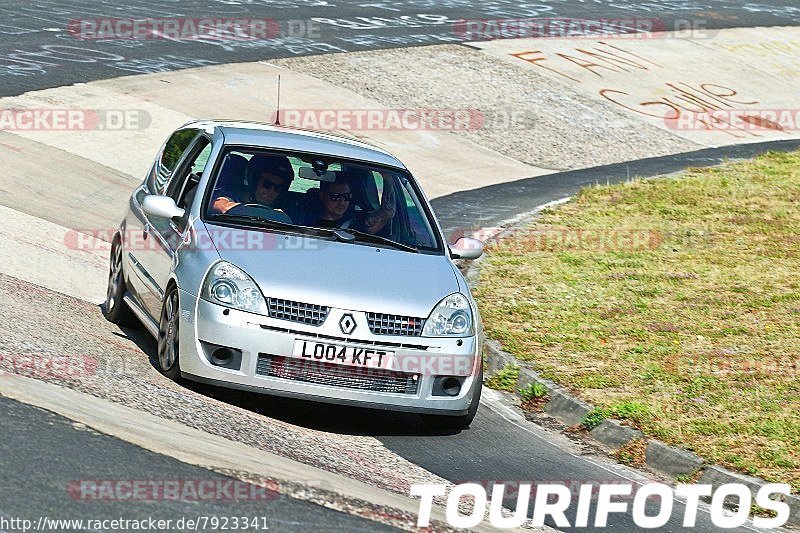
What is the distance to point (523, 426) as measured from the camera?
9406mm

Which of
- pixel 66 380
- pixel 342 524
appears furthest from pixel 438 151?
pixel 342 524

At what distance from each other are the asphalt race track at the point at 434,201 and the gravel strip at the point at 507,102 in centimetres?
68

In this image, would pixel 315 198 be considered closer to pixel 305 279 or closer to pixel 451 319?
pixel 305 279

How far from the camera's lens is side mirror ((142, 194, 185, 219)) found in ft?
29.9

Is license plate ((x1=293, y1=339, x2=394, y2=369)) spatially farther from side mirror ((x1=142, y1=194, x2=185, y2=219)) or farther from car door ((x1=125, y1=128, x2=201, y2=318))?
side mirror ((x1=142, y1=194, x2=185, y2=219))

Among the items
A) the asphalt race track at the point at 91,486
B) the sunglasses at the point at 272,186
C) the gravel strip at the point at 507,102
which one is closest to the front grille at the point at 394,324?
the sunglasses at the point at 272,186

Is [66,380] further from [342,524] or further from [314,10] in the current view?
[314,10]

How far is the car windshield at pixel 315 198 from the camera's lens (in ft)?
29.9

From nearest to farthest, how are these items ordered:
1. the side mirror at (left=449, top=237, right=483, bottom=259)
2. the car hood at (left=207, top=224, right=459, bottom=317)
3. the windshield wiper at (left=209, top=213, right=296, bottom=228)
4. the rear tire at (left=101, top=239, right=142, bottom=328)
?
1. the car hood at (left=207, top=224, right=459, bottom=317)
2. the windshield wiper at (left=209, top=213, right=296, bottom=228)
3. the side mirror at (left=449, top=237, right=483, bottom=259)
4. the rear tire at (left=101, top=239, right=142, bottom=328)

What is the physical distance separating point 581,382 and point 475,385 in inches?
62.2

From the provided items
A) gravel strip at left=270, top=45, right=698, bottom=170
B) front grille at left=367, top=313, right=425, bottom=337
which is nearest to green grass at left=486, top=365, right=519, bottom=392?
front grille at left=367, top=313, right=425, bottom=337

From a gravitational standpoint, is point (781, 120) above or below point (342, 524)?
below

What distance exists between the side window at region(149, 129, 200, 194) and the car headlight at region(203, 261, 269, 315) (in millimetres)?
2125

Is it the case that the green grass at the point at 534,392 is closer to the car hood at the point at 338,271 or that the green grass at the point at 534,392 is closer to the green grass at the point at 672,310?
the green grass at the point at 672,310
